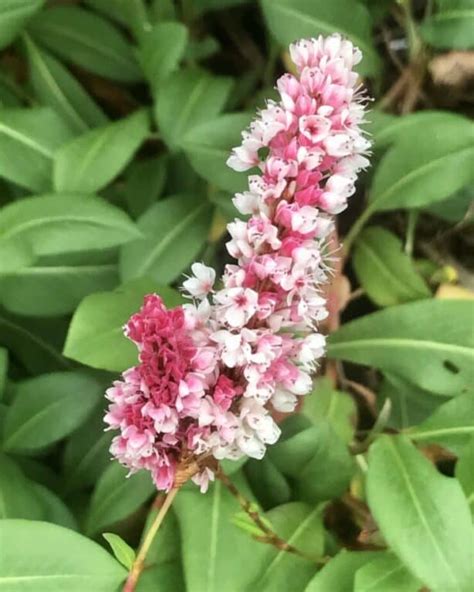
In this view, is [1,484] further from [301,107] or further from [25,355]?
[301,107]

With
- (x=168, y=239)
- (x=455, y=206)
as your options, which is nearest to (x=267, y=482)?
(x=168, y=239)

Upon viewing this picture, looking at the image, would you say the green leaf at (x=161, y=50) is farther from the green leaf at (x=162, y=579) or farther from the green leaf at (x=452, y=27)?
the green leaf at (x=162, y=579)

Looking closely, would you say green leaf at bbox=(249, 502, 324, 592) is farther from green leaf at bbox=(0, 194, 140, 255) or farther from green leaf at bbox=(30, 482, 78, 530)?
green leaf at bbox=(0, 194, 140, 255)

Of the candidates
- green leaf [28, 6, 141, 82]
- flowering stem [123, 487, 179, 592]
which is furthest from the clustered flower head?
green leaf [28, 6, 141, 82]

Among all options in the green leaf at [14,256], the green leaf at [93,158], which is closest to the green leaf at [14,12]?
the green leaf at [93,158]

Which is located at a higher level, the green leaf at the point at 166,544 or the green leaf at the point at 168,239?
the green leaf at the point at 168,239

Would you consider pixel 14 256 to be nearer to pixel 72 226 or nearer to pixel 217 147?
pixel 72 226
